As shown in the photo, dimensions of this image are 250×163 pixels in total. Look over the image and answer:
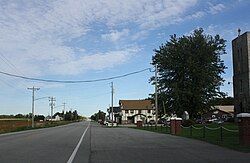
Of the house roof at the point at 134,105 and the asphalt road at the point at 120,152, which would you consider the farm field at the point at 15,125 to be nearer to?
the asphalt road at the point at 120,152

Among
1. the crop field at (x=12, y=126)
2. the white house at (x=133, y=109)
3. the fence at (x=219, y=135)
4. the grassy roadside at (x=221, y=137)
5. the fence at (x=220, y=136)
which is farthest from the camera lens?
the white house at (x=133, y=109)

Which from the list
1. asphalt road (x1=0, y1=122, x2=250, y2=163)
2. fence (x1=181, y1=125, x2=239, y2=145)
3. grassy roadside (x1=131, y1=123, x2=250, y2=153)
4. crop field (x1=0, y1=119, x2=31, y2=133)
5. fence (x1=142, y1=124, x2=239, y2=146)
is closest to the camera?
asphalt road (x1=0, y1=122, x2=250, y2=163)

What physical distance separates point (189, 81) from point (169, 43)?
8160mm

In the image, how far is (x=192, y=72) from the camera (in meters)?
68.6

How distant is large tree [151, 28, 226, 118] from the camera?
225ft

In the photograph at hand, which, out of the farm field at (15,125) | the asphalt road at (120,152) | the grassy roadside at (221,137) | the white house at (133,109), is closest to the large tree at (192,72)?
the farm field at (15,125)

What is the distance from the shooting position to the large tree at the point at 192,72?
68.5 m

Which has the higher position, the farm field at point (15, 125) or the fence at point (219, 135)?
the fence at point (219, 135)

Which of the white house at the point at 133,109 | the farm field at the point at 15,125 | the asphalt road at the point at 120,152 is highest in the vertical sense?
the white house at the point at 133,109

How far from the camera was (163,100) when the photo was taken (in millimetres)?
71375

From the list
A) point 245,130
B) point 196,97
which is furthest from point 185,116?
Result: point 245,130

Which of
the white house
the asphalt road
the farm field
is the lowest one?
the farm field

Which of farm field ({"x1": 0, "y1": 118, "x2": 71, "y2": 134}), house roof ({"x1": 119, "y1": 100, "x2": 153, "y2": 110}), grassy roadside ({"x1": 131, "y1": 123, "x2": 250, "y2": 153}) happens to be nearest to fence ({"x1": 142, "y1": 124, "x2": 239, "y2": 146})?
grassy roadside ({"x1": 131, "y1": 123, "x2": 250, "y2": 153})

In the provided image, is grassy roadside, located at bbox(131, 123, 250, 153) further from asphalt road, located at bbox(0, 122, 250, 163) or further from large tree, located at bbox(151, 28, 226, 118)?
large tree, located at bbox(151, 28, 226, 118)
